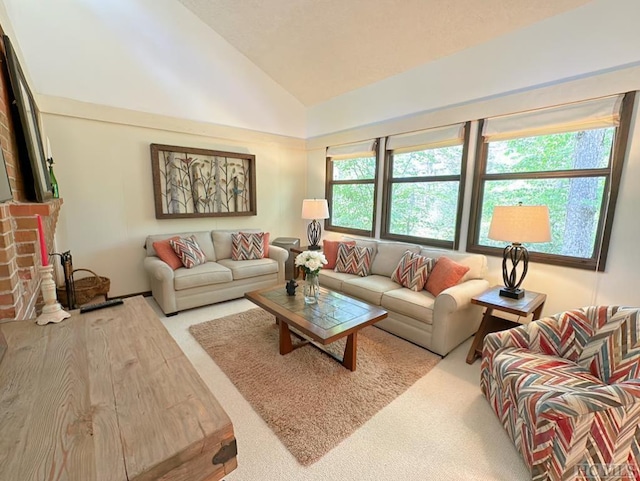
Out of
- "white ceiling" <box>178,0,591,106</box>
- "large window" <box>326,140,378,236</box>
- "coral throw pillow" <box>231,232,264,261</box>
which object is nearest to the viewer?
"white ceiling" <box>178,0,591,106</box>

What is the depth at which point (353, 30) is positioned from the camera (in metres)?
3.16

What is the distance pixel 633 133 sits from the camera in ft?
7.41

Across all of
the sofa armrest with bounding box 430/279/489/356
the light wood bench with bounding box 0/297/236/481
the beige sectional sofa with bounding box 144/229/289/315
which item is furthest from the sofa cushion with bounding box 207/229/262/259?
the light wood bench with bounding box 0/297/236/481

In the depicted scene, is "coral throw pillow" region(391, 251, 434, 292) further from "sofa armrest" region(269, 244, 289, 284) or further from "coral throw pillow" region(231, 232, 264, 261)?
"coral throw pillow" region(231, 232, 264, 261)

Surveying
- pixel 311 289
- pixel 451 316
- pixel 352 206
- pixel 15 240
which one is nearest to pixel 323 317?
pixel 311 289

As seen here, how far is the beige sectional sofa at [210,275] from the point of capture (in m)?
3.21

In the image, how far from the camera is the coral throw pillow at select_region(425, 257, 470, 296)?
108 inches

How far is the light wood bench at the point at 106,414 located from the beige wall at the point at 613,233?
3.10 meters

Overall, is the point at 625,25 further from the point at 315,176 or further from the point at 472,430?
the point at 315,176

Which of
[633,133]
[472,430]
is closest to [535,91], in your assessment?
[633,133]

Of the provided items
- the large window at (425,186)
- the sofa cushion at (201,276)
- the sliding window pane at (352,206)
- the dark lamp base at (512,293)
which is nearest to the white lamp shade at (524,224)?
the dark lamp base at (512,293)

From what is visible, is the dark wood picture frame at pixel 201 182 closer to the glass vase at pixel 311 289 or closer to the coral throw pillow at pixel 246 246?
the coral throw pillow at pixel 246 246

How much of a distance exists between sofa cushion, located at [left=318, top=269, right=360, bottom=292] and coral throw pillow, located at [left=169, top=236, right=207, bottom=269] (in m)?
1.55

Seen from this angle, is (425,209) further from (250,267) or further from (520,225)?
(250,267)
